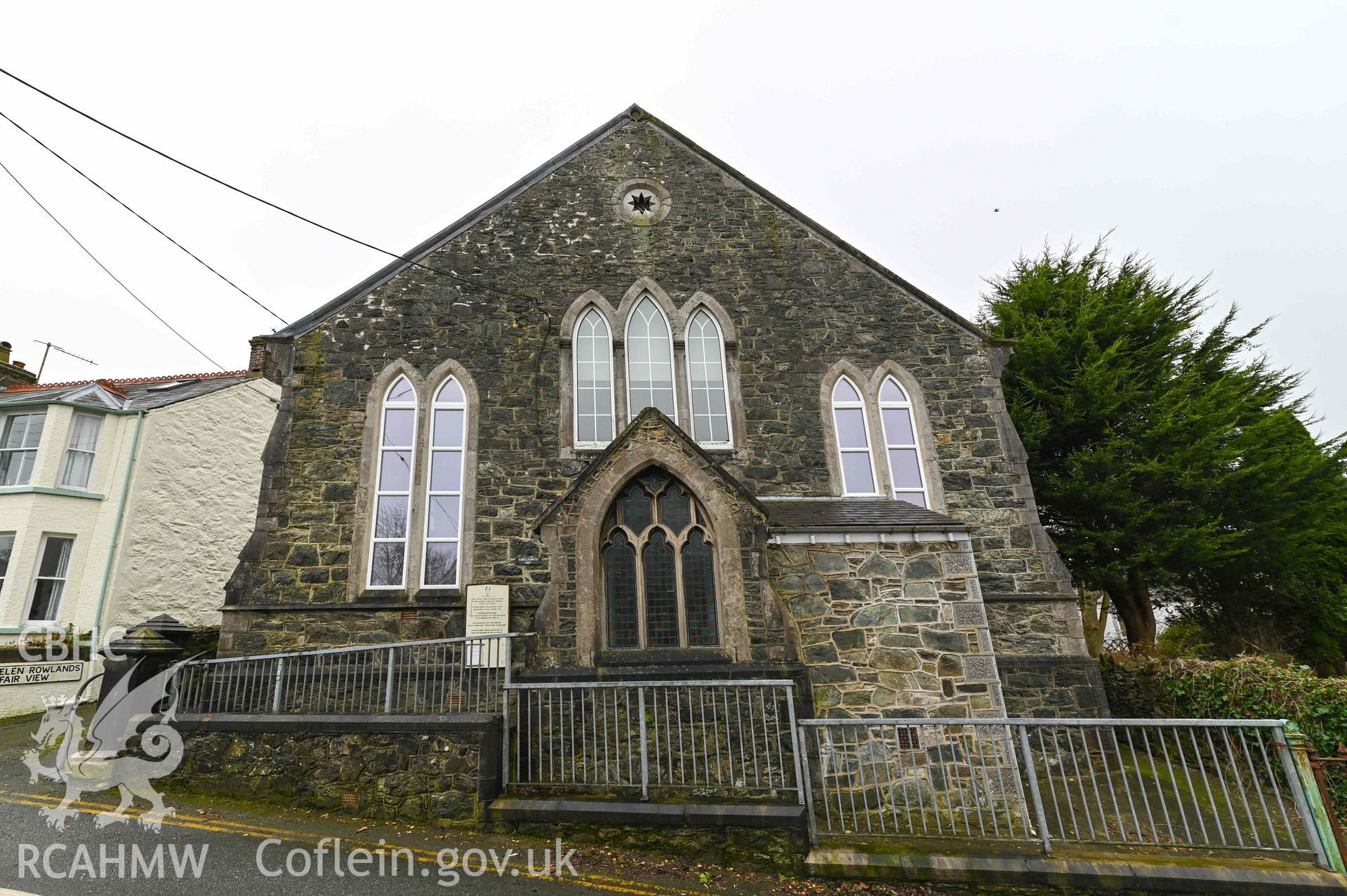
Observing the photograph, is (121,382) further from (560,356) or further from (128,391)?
(560,356)

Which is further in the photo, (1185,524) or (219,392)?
(219,392)

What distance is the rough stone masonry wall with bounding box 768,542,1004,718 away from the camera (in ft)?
26.6

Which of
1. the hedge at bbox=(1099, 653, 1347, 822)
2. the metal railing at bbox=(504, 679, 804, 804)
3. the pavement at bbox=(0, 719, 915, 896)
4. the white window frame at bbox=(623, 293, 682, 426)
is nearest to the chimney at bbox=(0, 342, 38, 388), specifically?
the pavement at bbox=(0, 719, 915, 896)

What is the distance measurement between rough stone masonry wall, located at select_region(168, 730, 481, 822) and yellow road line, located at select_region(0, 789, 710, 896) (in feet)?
1.73

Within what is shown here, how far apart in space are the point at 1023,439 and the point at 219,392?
21.1 metres

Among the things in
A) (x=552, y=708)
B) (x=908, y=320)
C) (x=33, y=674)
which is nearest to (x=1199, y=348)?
(x=908, y=320)

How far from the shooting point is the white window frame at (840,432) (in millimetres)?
11203

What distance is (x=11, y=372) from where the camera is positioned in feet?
58.6

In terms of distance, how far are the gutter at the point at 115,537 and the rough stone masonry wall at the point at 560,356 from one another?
6973 millimetres

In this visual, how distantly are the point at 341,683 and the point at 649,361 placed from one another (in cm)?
711

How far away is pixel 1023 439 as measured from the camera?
15695 millimetres

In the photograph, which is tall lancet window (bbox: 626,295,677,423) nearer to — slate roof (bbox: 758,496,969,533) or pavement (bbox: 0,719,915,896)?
slate roof (bbox: 758,496,969,533)

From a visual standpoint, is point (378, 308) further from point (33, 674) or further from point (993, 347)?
point (993, 347)

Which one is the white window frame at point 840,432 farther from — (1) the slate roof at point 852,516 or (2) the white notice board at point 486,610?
(2) the white notice board at point 486,610
